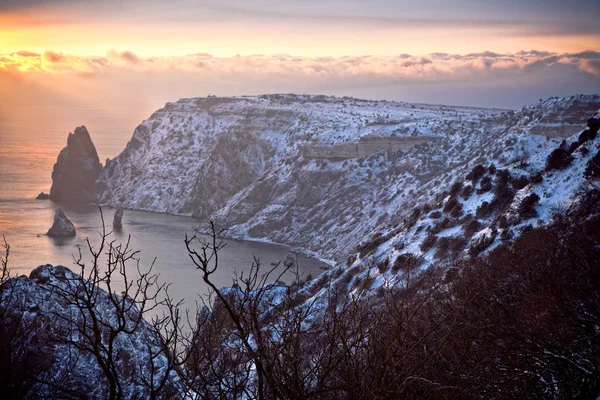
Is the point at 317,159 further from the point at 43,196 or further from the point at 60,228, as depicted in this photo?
the point at 43,196

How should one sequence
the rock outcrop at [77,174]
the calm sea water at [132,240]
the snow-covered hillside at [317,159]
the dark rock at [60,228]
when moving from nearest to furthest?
the calm sea water at [132,240], the snow-covered hillside at [317,159], the dark rock at [60,228], the rock outcrop at [77,174]

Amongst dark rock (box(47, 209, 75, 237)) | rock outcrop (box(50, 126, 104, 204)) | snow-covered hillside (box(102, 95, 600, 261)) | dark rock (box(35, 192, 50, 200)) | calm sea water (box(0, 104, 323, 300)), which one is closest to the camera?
calm sea water (box(0, 104, 323, 300))

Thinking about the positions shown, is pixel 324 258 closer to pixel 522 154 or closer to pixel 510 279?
pixel 522 154

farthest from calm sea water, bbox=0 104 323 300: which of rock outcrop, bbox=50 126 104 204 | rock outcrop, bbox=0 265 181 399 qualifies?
rock outcrop, bbox=0 265 181 399

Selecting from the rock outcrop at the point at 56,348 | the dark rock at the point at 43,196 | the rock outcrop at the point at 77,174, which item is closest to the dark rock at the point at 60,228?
the rock outcrop at the point at 77,174

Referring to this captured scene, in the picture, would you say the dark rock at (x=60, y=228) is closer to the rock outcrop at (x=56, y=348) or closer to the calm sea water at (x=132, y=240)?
the calm sea water at (x=132, y=240)

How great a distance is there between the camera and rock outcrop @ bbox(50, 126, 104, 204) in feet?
462

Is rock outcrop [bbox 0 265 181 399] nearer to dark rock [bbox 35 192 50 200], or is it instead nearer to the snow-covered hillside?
the snow-covered hillside

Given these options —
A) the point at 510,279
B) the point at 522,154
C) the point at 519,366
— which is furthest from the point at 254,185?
the point at 519,366

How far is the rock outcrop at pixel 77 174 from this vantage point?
14075cm

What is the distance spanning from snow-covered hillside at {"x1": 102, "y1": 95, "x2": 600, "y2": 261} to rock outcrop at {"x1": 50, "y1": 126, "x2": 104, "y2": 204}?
384 cm

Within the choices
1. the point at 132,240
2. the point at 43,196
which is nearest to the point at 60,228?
the point at 132,240

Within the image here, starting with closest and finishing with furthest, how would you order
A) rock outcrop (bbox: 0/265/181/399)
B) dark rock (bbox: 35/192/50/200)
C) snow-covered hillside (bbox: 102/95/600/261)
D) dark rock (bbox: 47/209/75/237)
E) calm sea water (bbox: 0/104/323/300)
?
1. rock outcrop (bbox: 0/265/181/399)
2. calm sea water (bbox: 0/104/323/300)
3. snow-covered hillside (bbox: 102/95/600/261)
4. dark rock (bbox: 47/209/75/237)
5. dark rock (bbox: 35/192/50/200)

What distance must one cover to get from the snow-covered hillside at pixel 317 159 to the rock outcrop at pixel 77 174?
12.6 ft
